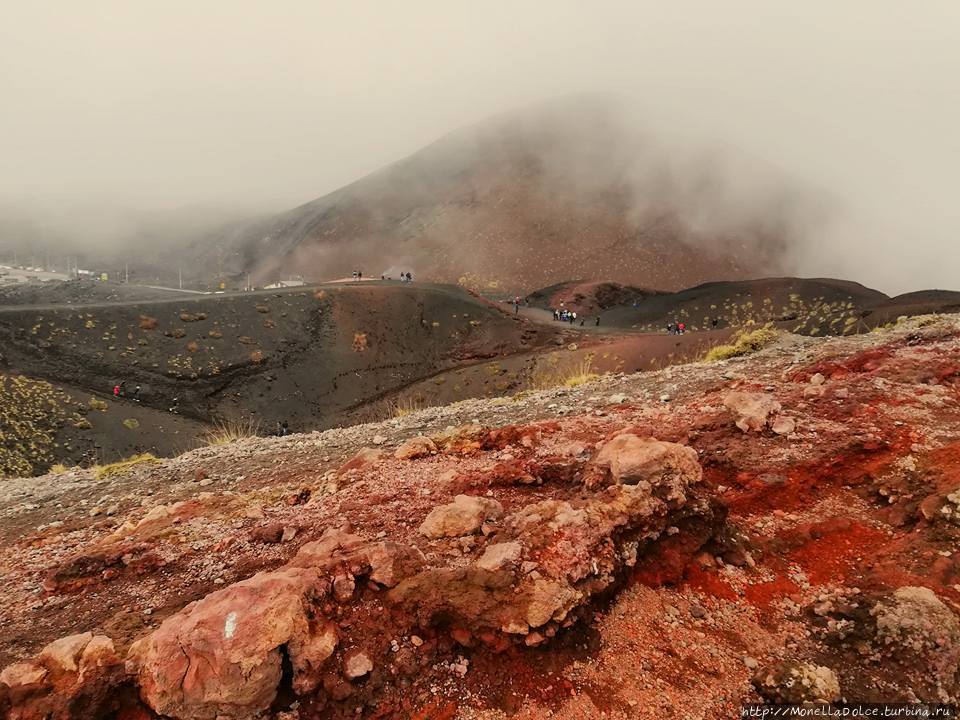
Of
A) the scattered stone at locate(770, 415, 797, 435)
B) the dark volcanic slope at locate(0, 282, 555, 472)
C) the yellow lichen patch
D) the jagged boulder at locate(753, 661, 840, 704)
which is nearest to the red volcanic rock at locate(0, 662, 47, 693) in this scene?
the jagged boulder at locate(753, 661, 840, 704)

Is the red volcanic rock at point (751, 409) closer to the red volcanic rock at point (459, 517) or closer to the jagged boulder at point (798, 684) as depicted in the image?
the jagged boulder at point (798, 684)

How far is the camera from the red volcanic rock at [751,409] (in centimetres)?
521

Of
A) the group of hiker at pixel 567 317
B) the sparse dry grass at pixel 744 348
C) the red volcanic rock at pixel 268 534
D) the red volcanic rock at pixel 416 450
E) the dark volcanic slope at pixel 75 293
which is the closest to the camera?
the red volcanic rock at pixel 268 534

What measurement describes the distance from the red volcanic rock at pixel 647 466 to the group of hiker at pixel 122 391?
3230 centimetres

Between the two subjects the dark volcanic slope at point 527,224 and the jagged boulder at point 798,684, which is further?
the dark volcanic slope at point 527,224

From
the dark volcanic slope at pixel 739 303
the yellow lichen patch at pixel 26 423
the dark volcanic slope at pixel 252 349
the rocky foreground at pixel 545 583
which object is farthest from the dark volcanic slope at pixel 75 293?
the rocky foreground at pixel 545 583

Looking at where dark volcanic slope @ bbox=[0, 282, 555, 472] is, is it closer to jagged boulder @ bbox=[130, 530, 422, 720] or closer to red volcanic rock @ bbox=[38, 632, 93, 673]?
red volcanic rock @ bbox=[38, 632, 93, 673]

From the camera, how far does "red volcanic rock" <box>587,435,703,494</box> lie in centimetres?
383

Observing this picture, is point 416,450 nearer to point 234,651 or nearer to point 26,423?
point 234,651

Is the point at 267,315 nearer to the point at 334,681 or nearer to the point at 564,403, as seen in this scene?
the point at 564,403

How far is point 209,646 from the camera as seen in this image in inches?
102

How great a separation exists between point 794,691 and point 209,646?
314cm

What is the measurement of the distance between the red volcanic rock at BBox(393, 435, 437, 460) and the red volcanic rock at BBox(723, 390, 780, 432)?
348 centimetres

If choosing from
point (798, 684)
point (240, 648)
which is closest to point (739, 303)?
point (798, 684)
